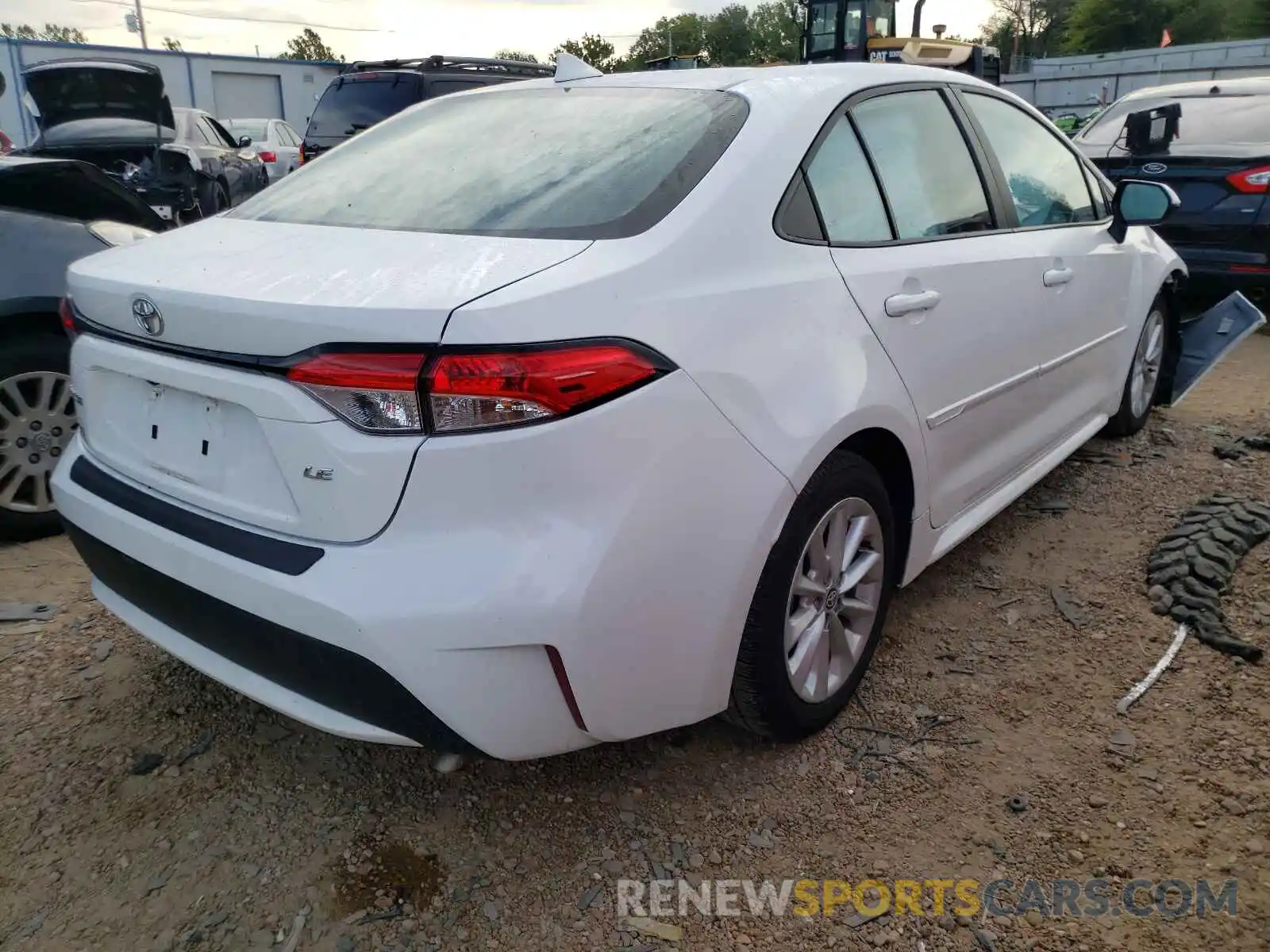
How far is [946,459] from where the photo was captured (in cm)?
274

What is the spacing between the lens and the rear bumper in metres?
1.68

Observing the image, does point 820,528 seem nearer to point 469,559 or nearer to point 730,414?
point 730,414

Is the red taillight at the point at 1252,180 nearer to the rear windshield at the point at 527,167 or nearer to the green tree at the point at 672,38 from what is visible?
the rear windshield at the point at 527,167

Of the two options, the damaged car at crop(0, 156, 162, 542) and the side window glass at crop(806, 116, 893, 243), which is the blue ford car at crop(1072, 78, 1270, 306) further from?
the damaged car at crop(0, 156, 162, 542)

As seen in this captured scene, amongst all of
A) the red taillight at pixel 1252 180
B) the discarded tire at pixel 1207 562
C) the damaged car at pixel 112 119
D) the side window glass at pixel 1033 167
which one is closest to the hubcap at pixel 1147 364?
the discarded tire at pixel 1207 562

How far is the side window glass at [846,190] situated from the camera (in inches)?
91.3

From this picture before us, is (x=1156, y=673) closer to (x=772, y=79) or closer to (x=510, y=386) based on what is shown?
(x=772, y=79)

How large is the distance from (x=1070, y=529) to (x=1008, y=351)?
3.55ft

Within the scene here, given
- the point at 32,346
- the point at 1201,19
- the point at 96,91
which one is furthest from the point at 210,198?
the point at 1201,19

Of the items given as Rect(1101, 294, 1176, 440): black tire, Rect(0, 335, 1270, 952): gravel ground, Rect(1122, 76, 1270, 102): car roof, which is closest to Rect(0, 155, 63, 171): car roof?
Rect(0, 335, 1270, 952): gravel ground

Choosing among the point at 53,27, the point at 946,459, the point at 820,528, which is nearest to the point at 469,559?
the point at 820,528

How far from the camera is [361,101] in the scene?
9.78 m

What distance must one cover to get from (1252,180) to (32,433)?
686 centimetres

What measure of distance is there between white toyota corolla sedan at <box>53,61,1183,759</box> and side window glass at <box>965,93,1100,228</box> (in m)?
0.50
